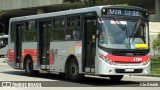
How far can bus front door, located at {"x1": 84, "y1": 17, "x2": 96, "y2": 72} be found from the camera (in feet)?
54.9

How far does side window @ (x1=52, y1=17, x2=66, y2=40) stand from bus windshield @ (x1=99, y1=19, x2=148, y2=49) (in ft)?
9.87

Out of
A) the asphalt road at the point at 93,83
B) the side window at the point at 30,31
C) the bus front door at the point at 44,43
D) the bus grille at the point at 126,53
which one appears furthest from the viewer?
the side window at the point at 30,31

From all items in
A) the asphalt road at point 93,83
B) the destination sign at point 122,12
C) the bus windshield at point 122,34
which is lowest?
the asphalt road at point 93,83

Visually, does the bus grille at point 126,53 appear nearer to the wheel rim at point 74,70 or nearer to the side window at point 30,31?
the wheel rim at point 74,70

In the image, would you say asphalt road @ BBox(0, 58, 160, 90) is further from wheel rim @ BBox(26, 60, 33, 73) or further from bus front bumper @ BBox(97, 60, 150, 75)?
wheel rim @ BBox(26, 60, 33, 73)

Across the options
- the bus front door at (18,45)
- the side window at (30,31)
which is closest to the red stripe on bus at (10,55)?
the bus front door at (18,45)

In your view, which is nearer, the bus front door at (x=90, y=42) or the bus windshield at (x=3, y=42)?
the bus front door at (x=90, y=42)

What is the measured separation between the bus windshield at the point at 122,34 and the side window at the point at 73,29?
1.64 metres

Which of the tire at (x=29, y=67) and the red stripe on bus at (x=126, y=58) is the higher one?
the red stripe on bus at (x=126, y=58)

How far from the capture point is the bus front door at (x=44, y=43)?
20.3m

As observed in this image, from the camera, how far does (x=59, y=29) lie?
19.2m

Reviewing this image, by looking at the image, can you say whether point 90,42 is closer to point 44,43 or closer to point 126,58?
point 126,58

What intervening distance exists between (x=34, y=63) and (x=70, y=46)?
3.64 m

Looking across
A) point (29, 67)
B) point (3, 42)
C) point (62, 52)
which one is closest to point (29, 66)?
point (29, 67)
